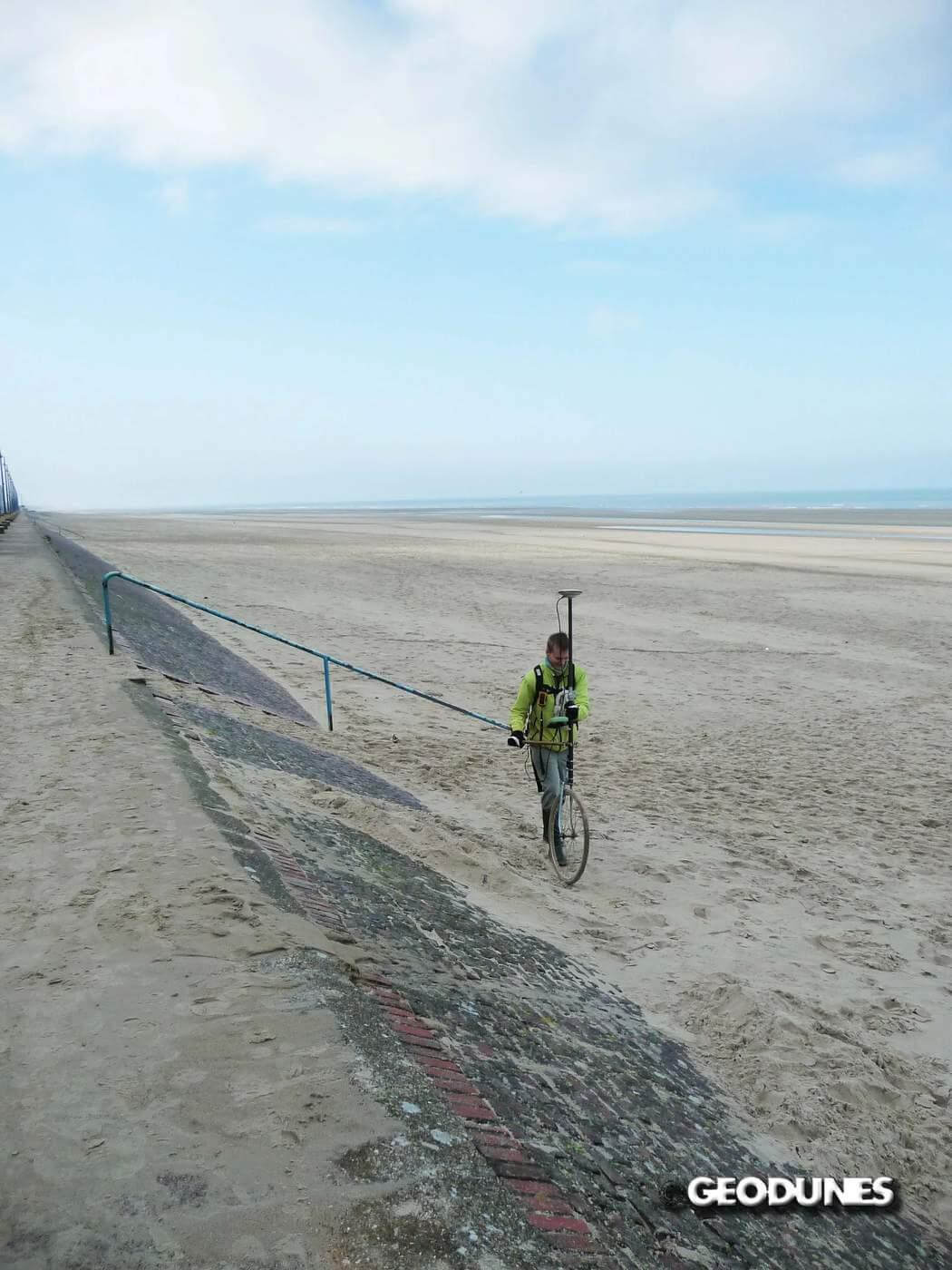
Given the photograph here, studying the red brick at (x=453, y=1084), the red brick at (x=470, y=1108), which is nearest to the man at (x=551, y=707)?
the red brick at (x=453, y=1084)

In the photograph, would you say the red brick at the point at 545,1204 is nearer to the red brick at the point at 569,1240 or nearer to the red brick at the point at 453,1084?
the red brick at the point at 569,1240

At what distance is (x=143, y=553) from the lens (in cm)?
3453

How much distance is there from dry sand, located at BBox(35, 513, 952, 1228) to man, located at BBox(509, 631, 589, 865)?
1.09 metres

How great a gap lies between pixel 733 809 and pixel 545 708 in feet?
9.96

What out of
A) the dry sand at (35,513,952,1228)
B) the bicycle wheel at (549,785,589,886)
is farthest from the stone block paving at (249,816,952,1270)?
the bicycle wheel at (549,785,589,886)

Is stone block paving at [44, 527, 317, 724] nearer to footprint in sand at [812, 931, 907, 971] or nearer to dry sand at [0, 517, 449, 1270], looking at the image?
dry sand at [0, 517, 449, 1270]

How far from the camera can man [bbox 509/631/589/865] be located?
7.00 metres

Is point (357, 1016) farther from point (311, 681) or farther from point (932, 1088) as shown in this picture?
point (311, 681)

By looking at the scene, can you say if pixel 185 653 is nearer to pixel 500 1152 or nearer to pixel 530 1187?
pixel 500 1152

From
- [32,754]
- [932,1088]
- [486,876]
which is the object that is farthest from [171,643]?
[932,1088]

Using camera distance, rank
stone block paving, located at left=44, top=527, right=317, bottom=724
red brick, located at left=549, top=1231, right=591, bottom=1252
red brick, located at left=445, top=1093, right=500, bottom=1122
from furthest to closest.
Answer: stone block paving, located at left=44, top=527, right=317, bottom=724
red brick, located at left=445, top=1093, right=500, bottom=1122
red brick, located at left=549, top=1231, right=591, bottom=1252

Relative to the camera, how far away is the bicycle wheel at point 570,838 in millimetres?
7246

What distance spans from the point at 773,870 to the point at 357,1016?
16.4ft

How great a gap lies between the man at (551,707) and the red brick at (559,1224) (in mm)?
4133
